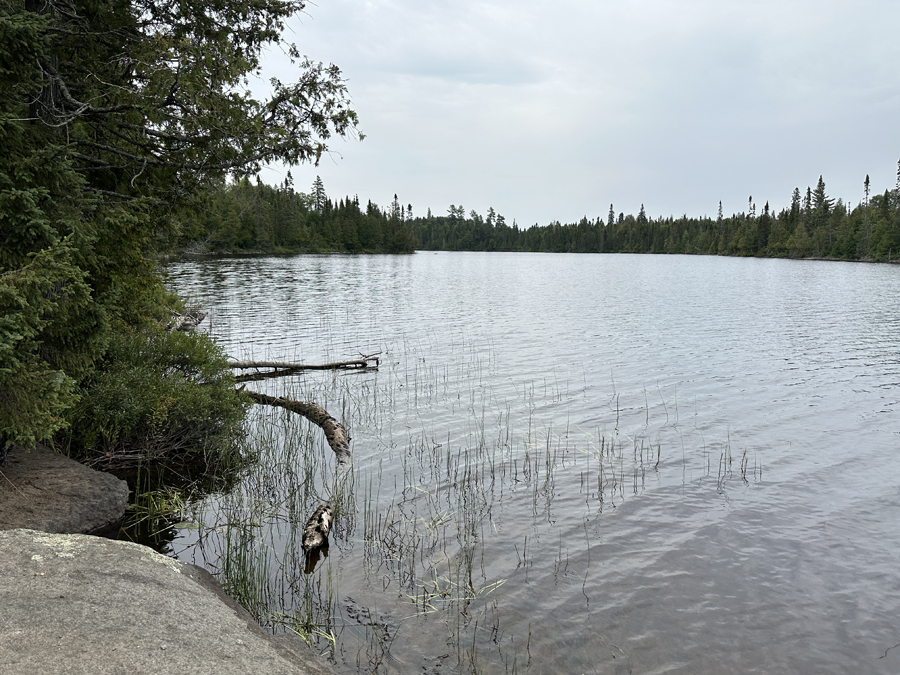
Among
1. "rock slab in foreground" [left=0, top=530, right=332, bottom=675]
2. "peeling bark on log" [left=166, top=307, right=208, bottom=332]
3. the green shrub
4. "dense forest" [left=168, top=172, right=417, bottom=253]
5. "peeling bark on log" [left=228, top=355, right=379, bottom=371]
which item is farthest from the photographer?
"dense forest" [left=168, top=172, right=417, bottom=253]

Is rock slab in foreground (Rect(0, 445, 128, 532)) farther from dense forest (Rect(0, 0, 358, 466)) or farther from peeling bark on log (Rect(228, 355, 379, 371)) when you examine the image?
peeling bark on log (Rect(228, 355, 379, 371))

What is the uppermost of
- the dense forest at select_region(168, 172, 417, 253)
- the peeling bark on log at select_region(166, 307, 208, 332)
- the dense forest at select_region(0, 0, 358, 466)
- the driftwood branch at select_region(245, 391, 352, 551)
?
the dense forest at select_region(168, 172, 417, 253)

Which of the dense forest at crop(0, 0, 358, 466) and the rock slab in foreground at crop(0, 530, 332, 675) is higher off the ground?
the dense forest at crop(0, 0, 358, 466)

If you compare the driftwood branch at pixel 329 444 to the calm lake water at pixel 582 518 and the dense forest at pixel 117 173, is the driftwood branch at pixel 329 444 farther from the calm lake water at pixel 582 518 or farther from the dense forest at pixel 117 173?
the dense forest at pixel 117 173

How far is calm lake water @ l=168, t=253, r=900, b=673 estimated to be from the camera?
5.54 m

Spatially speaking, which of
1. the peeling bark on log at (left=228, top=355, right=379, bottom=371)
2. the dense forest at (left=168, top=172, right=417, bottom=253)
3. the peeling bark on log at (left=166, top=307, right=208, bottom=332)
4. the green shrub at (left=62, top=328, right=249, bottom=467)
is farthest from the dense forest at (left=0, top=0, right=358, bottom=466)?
the dense forest at (left=168, top=172, right=417, bottom=253)

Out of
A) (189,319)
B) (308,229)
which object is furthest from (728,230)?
(189,319)

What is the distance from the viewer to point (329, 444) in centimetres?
1020

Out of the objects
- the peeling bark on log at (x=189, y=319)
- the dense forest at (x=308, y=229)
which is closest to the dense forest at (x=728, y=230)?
the dense forest at (x=308, y=229)

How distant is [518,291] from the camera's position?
49688 millimetres

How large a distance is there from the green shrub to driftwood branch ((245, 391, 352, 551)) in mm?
1206

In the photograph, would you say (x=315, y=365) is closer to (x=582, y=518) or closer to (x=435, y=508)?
(x=435, y=508)

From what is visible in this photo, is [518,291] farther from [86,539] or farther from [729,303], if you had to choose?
[86,539]

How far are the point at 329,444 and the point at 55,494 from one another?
4.26 meters
